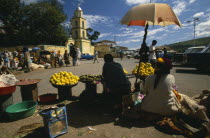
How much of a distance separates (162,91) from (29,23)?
36.7m

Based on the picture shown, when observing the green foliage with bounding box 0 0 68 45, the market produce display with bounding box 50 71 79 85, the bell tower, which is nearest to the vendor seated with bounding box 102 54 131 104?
the market produce display with bounding box 50 71 79 85

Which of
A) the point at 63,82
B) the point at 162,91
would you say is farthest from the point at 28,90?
the point at 162,91

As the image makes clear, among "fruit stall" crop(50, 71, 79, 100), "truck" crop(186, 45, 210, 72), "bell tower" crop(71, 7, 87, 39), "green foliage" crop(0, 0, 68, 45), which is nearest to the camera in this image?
"fruit stall" crop(50, 71, 79, 100)

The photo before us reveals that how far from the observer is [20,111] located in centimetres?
335

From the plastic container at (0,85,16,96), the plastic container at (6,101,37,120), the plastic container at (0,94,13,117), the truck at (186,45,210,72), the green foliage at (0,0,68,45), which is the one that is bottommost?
the plastic container at (6,101,37,120)

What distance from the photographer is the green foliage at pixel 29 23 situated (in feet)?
97.9

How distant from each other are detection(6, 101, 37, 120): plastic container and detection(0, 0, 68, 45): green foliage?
3124cm

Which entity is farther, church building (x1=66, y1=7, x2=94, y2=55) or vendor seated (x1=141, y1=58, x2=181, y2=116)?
church building (x1=66, y1=7, x2=94, y2=55)

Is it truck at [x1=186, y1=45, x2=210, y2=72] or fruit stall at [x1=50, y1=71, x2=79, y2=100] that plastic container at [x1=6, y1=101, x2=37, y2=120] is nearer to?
fruit stall at [x1=50, y1=71, x2=79, y2=100]

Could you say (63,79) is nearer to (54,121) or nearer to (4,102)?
(4,102)

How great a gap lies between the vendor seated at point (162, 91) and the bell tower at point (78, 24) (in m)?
42.6

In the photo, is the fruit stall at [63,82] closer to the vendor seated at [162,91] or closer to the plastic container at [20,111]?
the plastic container at [20,111]

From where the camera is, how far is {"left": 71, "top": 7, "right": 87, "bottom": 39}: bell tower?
1670 inches

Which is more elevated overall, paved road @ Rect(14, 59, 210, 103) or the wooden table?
the wooden table
